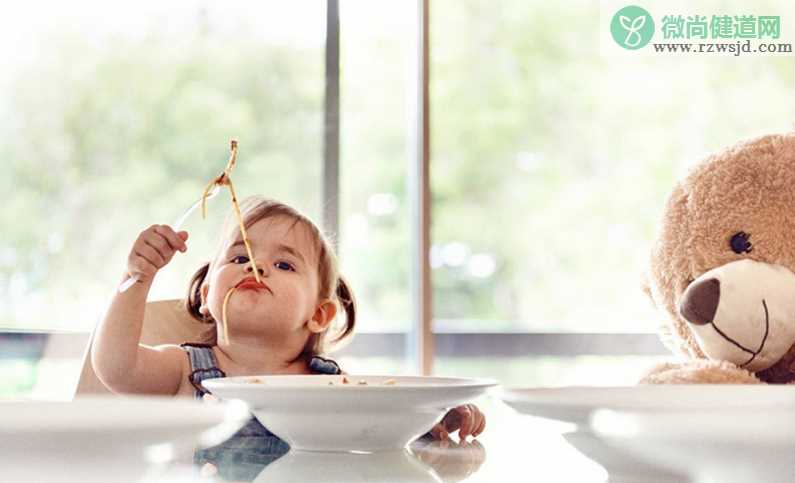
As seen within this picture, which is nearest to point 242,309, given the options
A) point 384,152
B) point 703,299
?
point 703,299

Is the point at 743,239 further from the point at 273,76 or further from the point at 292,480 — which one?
the point at 273,76

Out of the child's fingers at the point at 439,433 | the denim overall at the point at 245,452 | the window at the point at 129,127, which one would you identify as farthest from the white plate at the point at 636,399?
the window at the point at 129,127

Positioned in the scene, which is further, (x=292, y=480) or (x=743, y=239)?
(x=743, y=239)

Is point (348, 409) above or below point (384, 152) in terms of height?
below

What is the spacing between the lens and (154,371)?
1143mm

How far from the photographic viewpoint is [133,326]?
3.62 feet

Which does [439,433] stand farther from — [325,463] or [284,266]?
[284,266]

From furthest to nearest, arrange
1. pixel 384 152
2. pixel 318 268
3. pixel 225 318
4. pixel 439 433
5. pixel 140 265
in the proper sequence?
pixel 384 152, pixel 318 268, pixel 225 318, pixel 140 265, pixel 439 433

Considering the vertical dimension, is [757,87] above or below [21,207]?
above

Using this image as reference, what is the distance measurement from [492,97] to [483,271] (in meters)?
0.83

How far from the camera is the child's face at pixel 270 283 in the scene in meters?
1.22

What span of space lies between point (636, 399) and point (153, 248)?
0.73m

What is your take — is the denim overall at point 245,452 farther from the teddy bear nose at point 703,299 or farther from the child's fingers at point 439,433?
the teddy bear nose at point 703,299

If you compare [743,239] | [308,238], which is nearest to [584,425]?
[743,239]
